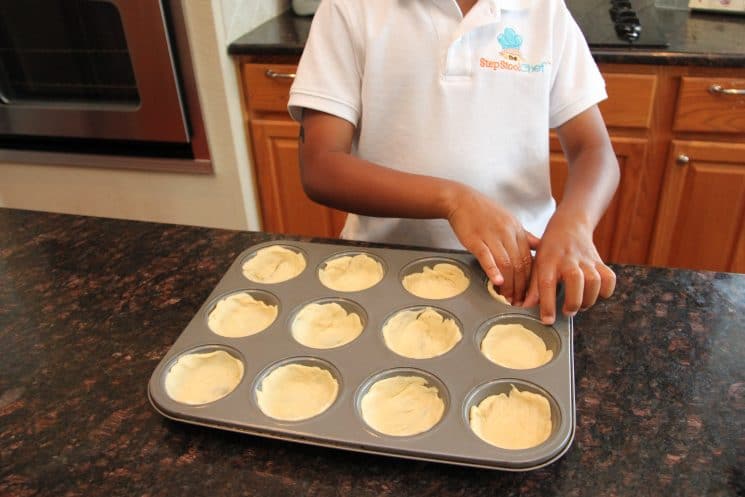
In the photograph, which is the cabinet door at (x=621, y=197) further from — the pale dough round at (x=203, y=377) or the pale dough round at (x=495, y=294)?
the pale dough round at (x=203, y=377)

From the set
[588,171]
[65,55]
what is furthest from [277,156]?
[588,171]

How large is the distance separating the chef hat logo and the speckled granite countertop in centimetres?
40

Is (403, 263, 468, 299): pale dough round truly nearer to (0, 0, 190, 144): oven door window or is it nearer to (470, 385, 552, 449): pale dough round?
(470, 385, 552, 449): pale dough round

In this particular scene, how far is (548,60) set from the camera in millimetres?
961

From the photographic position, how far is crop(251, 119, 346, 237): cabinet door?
1.80 m

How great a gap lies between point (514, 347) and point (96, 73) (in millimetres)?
1598

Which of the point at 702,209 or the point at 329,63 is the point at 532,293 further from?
the point at 702,209

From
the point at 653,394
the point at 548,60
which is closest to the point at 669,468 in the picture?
the point at 653,394

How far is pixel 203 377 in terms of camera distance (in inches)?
25.9

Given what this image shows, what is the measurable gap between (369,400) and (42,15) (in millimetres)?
1672

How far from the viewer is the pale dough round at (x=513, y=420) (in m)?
0.57

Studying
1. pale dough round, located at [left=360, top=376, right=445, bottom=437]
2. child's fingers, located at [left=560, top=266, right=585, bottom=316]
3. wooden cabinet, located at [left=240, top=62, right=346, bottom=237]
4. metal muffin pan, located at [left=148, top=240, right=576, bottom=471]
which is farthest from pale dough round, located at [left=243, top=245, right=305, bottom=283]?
wooden cabinet, located at [left=240, top=62, right=346, bottom=237]

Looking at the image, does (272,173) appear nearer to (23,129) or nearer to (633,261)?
(23,129)

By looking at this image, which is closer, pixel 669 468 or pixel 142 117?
pixel 669 468
